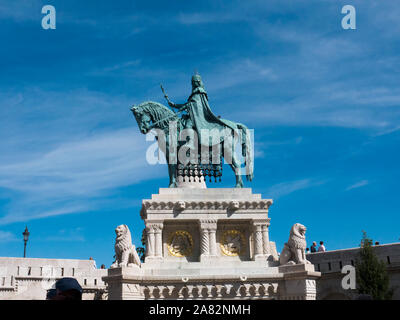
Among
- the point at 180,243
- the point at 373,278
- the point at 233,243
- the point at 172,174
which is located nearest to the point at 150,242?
the point at 180,243

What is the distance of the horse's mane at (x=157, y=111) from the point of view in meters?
27.7

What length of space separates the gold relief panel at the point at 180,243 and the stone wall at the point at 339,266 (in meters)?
12.9

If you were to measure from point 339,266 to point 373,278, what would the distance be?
4.56 m

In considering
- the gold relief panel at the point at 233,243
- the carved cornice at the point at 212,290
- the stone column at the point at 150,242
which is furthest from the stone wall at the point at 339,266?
the stone column at the point at 150,242

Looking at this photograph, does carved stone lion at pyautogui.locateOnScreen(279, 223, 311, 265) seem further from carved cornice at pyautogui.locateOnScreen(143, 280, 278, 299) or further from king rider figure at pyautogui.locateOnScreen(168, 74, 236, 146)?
king rider figure at pyautogui.locateOnScreen(168, 74, 236, 146)

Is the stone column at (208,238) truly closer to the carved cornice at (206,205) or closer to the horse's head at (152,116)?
the carved cornice at (206,205)

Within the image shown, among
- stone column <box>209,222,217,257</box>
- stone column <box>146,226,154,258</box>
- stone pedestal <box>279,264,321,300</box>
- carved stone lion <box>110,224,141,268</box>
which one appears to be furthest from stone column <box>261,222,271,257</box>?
carved stone lion <box>110,224,141,268</box>

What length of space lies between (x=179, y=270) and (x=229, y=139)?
27.5 ft

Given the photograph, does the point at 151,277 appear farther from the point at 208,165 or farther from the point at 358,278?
the point at 358,278

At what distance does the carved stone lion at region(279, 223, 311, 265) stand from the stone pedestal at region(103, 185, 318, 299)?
1.54ft

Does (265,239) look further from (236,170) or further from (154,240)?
(154,240)
